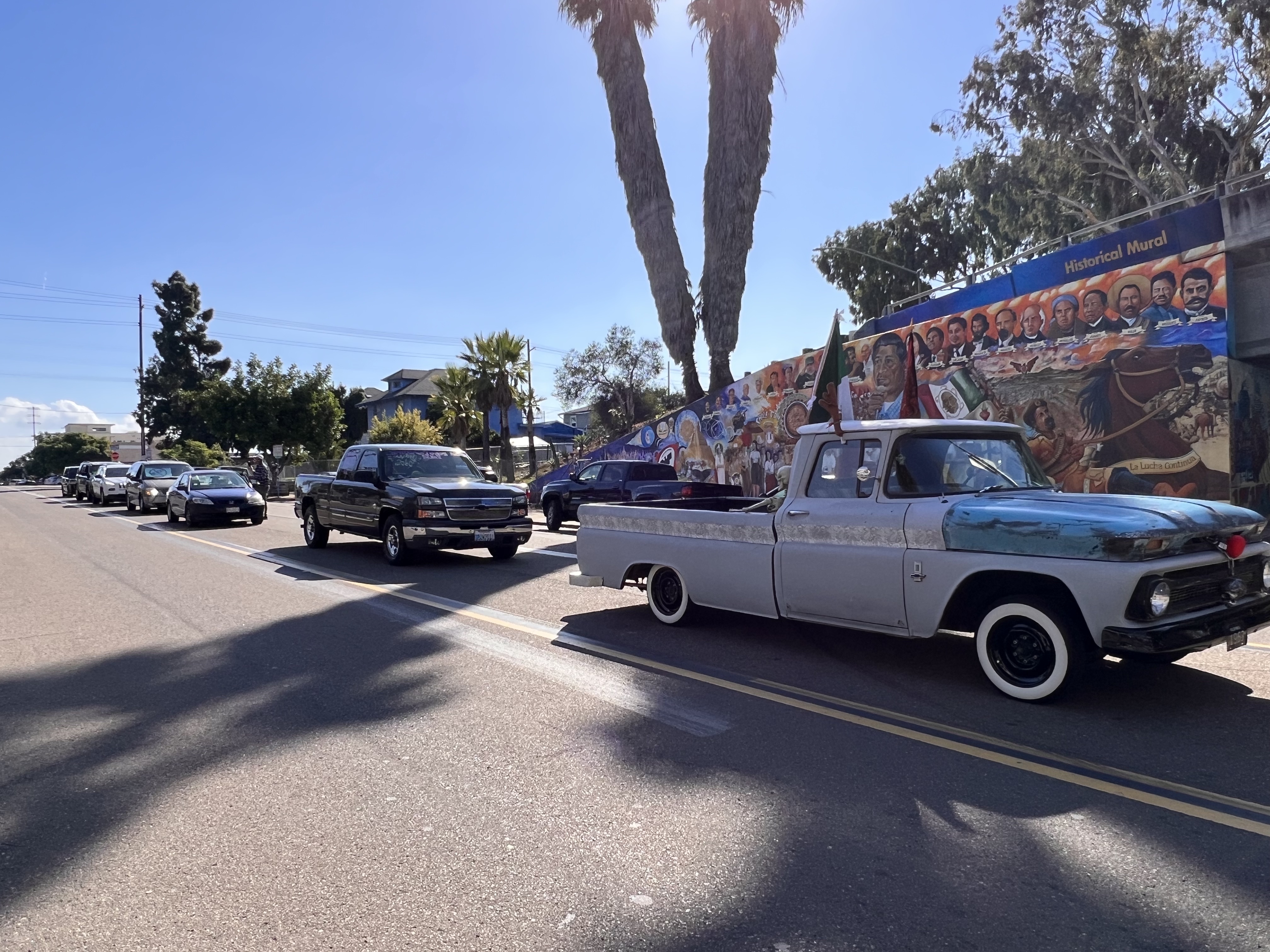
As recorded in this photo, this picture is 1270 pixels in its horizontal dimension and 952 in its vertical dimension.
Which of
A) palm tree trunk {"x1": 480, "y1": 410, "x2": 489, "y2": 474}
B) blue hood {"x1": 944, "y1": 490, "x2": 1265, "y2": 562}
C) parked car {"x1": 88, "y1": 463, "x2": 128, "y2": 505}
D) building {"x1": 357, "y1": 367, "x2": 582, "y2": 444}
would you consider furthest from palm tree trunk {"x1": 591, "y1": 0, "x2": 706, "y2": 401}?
building {"x1": 357, "y1": 367, "x2": 582, "y2": 444}

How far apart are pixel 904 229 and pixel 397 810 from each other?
4621 centimetres

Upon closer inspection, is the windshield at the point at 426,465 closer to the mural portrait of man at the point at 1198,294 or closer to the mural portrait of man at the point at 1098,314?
the mural portrait of man at the point at 1098,314

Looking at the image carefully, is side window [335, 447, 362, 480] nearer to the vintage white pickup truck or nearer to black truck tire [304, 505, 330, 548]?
black truck tire [304, 505, 330, 548]

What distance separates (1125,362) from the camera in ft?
50.6

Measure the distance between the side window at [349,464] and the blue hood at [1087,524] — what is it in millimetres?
10945

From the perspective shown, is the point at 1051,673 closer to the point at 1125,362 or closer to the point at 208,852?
the point at 208,852

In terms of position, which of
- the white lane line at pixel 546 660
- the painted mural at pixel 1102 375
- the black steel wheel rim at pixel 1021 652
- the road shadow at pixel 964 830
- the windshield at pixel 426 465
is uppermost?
the painted mural at pixel 1102 375

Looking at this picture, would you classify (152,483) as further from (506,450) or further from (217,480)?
(506,450)

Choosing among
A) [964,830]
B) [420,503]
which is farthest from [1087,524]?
[420,503]

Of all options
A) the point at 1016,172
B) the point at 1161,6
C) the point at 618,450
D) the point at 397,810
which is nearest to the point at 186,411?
the point at 618,450

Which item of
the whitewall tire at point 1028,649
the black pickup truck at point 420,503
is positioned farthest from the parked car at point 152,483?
the whitewall tire at point 1028,649

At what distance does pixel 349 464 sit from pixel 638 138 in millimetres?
12504

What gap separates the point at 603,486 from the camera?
63.7 feet

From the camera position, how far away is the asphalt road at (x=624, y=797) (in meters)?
2.97
